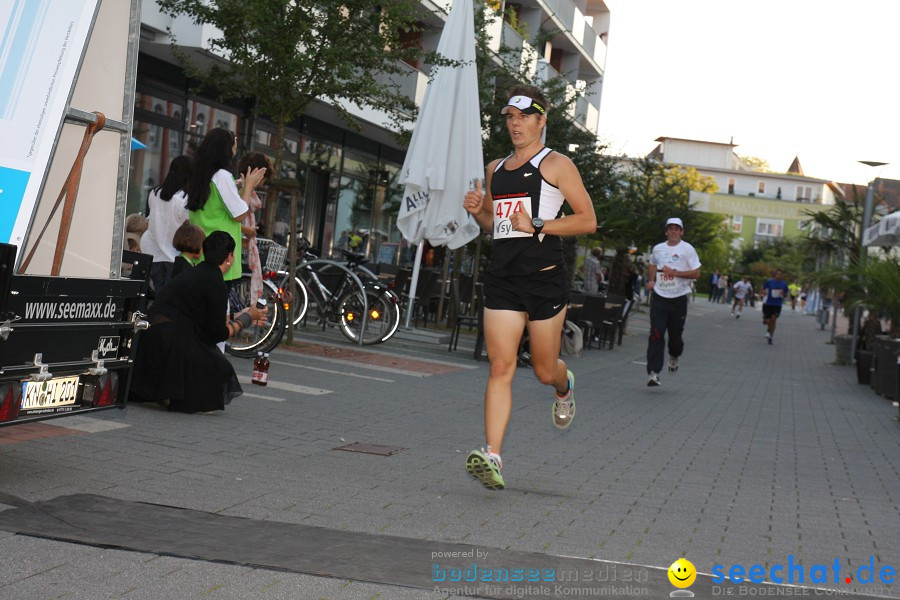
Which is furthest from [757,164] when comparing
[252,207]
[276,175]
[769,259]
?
[252,207]

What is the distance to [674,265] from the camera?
13.8 metres

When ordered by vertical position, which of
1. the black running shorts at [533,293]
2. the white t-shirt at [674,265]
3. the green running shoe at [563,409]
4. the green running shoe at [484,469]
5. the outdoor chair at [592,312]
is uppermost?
the white t-shirt at [674,265]

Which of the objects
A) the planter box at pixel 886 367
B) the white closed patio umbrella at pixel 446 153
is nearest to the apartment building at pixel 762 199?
the planter box at pixel 886 367

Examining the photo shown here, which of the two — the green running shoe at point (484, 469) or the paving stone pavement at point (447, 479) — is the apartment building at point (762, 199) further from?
the green running shoe at point (484, 469)

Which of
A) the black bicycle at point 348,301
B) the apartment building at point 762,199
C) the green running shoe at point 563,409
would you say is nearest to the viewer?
the green running shoe at point 563,409

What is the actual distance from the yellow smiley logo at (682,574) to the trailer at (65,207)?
2.88m

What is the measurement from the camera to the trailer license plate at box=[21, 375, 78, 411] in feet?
18.0

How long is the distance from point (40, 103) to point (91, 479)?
1.74 meters

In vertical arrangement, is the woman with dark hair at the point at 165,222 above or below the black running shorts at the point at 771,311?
above

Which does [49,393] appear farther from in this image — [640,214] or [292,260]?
[640,214]

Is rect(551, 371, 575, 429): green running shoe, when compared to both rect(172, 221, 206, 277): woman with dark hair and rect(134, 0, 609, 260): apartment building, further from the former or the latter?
rect(134, 0, 609, 260): apartment building

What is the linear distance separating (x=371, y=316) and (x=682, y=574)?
434 inches

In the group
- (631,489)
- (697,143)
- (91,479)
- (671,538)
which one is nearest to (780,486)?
(631,489)

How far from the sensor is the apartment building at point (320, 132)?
2002cm
